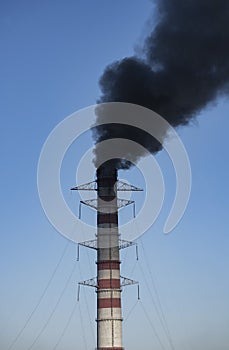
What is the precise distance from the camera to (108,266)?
34.0 meters

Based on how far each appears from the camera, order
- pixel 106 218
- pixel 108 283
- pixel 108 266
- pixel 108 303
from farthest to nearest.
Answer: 1. pixel 106 218
2. pixel 108 266
3. pixel 108 283
4. pixel 108 303

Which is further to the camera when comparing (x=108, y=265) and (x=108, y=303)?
(x=108, y=265)

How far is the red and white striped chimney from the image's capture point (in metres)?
33.2

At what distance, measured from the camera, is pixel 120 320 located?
33.5m

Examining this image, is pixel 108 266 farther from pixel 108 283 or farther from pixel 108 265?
pixel 108 283

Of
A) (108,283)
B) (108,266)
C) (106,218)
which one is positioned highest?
(106,218)

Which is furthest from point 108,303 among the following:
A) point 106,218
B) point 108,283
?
point 106,218

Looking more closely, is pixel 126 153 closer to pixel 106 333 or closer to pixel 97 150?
pixel 97 150

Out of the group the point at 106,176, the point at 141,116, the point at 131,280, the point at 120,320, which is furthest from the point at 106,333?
the point at 141,116

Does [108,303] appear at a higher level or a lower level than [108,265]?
lower

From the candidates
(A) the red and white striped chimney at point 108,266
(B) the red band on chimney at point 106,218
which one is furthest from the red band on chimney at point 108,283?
(B) the red band on chimney at point 106,218

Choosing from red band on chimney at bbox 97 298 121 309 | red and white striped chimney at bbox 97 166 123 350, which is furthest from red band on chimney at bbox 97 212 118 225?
red band on chimney at bbox 97 298 121 309

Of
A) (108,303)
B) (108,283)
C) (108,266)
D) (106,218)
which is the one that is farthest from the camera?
(106,218)

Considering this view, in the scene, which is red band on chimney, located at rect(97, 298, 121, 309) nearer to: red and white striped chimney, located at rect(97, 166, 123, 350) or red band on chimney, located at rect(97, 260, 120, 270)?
red and white striped chimney, located at rect(97, 166, 123, 350)
